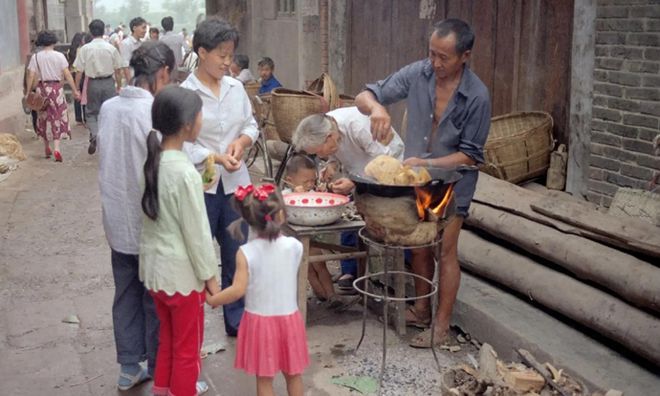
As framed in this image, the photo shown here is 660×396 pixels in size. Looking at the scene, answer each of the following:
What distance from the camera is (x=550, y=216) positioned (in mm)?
6051

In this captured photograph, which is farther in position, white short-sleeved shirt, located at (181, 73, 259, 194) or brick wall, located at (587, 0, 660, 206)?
brick wall, located at (587, 0, 660, 206)

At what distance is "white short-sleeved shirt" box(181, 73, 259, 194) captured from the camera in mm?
5520

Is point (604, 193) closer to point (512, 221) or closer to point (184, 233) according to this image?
point (512, 221)

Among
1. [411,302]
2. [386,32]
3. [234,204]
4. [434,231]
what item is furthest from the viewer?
[386,32]

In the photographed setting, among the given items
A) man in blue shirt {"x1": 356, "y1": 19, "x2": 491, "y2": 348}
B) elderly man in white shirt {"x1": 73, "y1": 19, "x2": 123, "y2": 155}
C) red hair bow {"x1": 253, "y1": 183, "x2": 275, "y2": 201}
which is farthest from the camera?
elderly man in white shirt {"x1": 73, "y1": 19, "x2": 123, "y2": 155}

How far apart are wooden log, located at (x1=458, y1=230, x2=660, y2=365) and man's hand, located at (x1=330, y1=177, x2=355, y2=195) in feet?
3.87

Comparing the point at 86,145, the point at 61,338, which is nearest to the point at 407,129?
the point at 61,338

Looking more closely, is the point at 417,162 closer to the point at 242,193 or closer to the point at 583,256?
the point at 583,256

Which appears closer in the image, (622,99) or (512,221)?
(512,221)

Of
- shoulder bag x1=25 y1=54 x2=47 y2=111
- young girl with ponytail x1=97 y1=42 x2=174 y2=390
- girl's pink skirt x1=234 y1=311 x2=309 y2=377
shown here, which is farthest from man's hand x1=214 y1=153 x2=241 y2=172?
shoulder bag x1=25 y1=54 x2=47 y2=111

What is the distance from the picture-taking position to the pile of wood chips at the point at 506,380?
4715 mm

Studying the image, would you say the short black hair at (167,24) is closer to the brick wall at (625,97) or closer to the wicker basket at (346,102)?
the wicker basket at (346,102)

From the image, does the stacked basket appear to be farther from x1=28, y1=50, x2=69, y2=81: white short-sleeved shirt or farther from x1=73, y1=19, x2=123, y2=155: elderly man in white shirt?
x1=28, y1=50, x2=69, y2=81: white short-sleeved shirt

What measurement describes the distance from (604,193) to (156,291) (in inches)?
157
